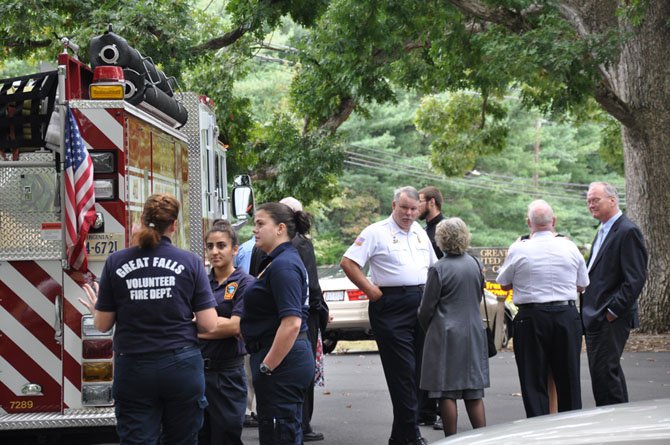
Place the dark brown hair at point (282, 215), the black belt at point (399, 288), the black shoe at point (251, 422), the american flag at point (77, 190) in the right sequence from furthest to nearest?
1. the black shoe at point (251, 422)
2. the black belt at point (399, 288)
3. the american flag at point (77, 190)
4. the dark brown hair at point (282, 215)

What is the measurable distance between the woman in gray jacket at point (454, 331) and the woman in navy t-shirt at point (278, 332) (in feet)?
7.62

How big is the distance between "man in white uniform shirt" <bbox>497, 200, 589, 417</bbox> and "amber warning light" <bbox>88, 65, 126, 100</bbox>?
342 cm

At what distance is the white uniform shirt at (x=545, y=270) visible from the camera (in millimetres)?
8617

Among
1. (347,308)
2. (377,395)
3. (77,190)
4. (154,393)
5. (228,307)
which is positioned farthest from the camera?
(347,308)

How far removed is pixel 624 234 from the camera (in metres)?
8.67

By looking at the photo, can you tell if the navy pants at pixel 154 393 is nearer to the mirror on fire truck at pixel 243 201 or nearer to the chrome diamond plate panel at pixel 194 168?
the chrome diamond plate panel at pixel 194 168

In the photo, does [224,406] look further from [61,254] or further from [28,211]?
[28,211]

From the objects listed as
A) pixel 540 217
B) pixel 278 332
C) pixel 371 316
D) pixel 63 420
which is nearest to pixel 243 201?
pixel 371 316

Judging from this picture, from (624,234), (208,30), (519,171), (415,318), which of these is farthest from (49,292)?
(519,171)

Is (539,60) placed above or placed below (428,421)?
above

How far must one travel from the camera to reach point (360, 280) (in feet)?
29.3

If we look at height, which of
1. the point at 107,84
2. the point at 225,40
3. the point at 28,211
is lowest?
the point at 28,211

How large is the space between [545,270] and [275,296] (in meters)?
3.35

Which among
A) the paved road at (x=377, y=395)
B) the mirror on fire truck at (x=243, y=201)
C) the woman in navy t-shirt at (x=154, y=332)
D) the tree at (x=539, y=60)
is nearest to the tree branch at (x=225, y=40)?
the tree at (x=539, y=60)
